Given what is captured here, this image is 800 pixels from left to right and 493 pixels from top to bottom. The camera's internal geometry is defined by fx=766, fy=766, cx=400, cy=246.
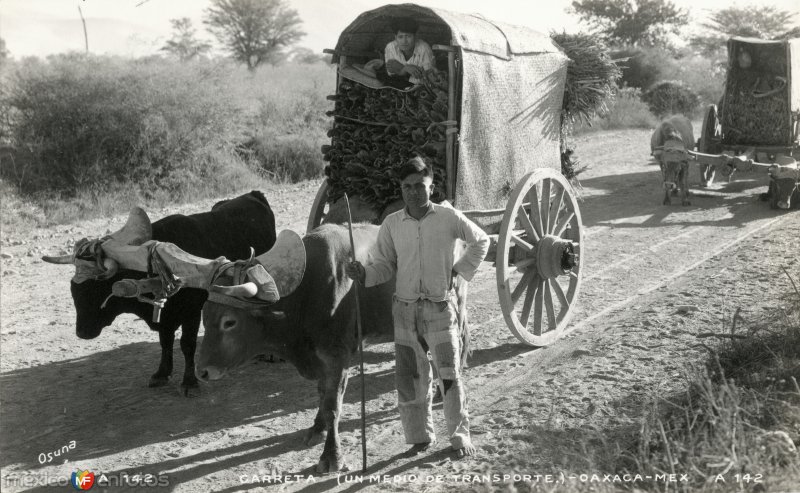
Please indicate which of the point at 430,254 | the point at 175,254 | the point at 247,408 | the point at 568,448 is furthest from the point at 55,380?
the point at 568,448

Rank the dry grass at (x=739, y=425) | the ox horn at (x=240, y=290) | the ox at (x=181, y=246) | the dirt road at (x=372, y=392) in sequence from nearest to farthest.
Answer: the dry grass at (x=739, y=425) < the ox horn at (x=240, y=290) < the dirt road at (x=372, y=392) < the ox at (x=181, y=246)

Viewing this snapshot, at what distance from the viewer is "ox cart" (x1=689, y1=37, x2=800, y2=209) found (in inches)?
525

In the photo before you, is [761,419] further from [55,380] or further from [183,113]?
[183,113]

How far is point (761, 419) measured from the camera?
4477mm

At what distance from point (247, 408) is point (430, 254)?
2.01 meters

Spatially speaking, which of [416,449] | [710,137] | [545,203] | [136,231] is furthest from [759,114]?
[136,231]

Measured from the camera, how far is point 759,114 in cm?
1438

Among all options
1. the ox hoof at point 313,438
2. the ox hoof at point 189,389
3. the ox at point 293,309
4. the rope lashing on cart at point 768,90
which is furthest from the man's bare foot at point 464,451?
the rope lashing on cart at point 768,90

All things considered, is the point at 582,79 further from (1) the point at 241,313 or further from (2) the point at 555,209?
(1) the point at 241,313

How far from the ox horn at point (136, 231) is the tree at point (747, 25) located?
Answer: 1386cm

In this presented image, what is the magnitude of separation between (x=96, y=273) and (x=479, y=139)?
3.13 meters

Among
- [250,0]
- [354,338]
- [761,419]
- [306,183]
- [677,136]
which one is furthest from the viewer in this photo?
[250,0]

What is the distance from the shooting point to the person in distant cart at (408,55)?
21.4ft

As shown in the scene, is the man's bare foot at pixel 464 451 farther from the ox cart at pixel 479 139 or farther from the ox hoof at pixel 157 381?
the ox hoof at pixel 157 381
